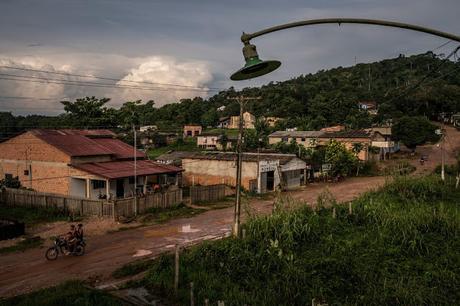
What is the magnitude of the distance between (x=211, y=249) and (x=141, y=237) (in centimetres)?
851

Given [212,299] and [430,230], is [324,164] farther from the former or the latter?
[212,299]

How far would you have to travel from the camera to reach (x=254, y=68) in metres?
4.93

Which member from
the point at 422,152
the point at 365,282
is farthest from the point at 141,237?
the point at 422,152

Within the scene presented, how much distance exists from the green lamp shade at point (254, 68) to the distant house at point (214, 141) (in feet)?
205

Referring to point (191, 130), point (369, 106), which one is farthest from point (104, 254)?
point (369, 106)

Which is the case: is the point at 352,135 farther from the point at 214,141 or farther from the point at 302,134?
the point at 214,141

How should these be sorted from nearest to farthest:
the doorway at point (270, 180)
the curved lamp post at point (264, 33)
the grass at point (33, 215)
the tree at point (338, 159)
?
the curved lamp post at point (264, 33) → the grass at point (33, 215) → the doorway at point (270, 180) → the tree at point (338, 159)

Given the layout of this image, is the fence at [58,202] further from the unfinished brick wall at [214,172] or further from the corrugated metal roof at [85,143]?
the unfinished brick wall at [214,172]

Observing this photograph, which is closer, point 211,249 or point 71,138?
point 211,249

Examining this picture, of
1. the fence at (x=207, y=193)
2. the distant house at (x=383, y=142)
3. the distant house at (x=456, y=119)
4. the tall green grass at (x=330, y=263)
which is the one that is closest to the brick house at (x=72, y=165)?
the fence at (x=207, y=193)

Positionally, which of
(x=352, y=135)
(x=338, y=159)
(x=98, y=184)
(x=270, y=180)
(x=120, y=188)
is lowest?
(x=270, y=180)

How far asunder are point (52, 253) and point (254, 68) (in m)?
16.2

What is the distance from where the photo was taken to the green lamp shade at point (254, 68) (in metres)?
4.79

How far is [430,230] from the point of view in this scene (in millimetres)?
16359
